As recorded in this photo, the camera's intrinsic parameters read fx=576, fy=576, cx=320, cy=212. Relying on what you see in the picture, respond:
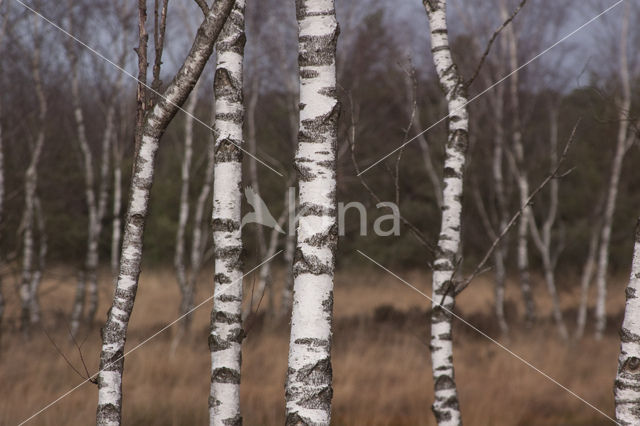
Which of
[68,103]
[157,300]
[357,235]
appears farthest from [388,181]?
[68,103]

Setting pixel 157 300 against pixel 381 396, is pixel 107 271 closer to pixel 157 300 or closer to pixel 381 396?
pixel 157 300

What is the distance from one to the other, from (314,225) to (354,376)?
609 centimetres

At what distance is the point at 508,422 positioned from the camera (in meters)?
7.01

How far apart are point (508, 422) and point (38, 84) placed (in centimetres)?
871

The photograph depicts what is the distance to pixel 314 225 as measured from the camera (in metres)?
2.42

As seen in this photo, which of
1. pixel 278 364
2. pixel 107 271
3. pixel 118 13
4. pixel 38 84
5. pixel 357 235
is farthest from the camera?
pixel 357 235

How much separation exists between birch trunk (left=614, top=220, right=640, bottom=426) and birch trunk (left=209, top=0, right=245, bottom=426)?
2257mm

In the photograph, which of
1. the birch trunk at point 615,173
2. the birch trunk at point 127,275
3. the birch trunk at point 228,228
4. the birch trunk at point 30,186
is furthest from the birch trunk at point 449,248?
the birch trunk at point 30,186

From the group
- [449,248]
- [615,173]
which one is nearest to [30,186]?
[449,248]

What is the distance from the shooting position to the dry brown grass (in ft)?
21.8

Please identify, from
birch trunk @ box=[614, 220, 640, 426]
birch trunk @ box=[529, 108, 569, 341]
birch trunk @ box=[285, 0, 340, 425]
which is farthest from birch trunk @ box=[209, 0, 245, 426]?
birch trunk @ box=[529, 108, 569, 341]

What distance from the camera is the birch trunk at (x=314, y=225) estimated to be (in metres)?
2.34

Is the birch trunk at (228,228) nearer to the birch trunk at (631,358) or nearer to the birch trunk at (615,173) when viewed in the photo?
the birch trunk at (631,358)

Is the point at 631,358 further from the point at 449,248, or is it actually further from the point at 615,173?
the point at 615,173
